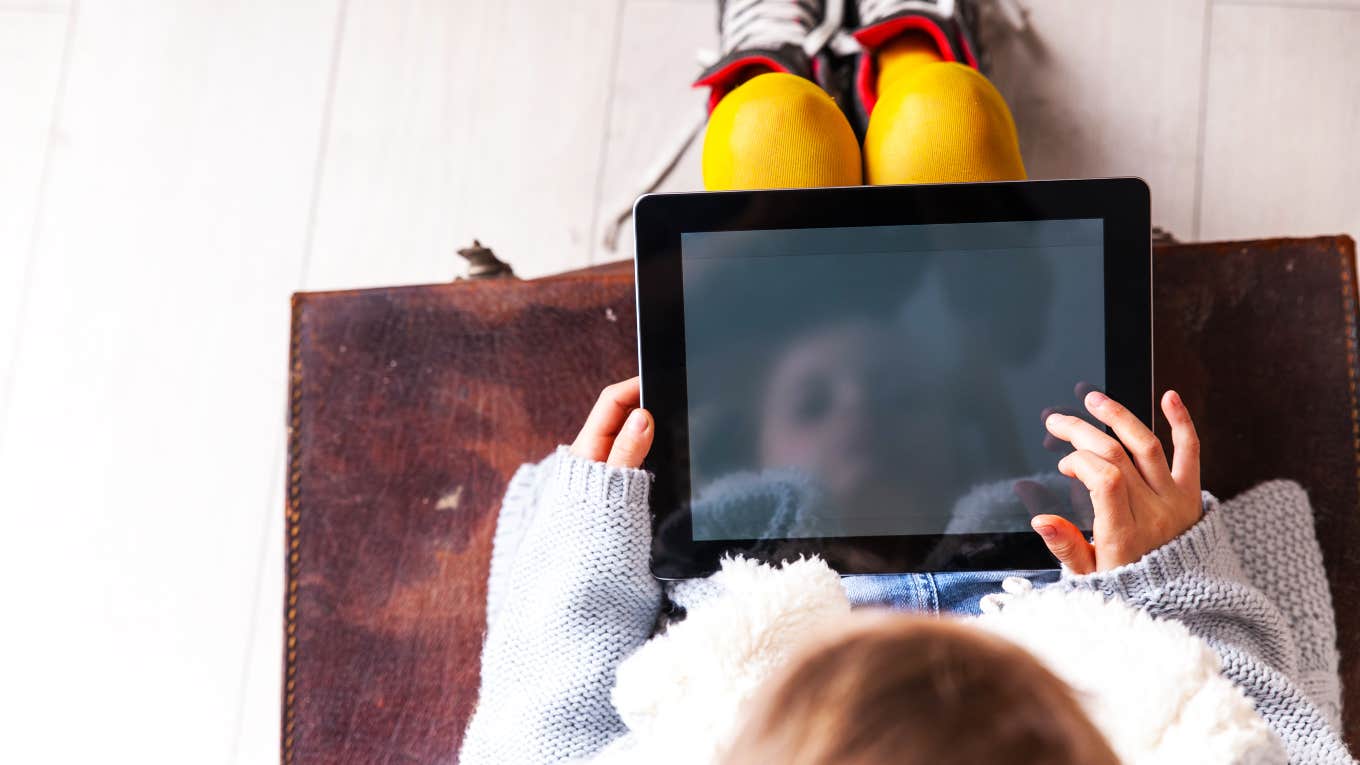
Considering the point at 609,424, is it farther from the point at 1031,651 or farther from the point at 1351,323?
the point at 1351,323

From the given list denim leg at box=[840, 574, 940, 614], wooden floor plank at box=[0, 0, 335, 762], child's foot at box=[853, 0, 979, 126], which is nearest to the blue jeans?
denim leg at box=[840, 574, 940, 614]

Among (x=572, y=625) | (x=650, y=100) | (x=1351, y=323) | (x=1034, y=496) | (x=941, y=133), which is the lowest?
(x=572, y=625)

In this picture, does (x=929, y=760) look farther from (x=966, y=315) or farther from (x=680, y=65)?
(x=680, y=65)

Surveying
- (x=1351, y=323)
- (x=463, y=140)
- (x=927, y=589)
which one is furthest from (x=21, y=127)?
(x=1351, y=323)

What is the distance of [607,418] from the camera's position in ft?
2.14

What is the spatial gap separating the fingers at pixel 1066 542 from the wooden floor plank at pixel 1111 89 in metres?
0.45

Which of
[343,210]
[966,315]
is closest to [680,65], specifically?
[343,210]

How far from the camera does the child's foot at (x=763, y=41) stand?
0.84 metres

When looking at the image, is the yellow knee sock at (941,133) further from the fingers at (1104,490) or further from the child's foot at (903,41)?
the fingers at (1104,490)

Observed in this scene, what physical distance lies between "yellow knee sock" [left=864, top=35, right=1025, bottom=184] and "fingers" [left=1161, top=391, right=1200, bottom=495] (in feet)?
0.70

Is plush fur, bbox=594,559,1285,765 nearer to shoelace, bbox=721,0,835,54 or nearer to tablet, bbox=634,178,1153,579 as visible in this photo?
tablet, bbox=634,178,1153,579

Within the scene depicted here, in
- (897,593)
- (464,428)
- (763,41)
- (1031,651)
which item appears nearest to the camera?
(1031,651)

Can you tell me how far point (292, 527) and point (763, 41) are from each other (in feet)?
1.85

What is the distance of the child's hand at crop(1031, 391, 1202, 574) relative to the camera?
1.93 ft
